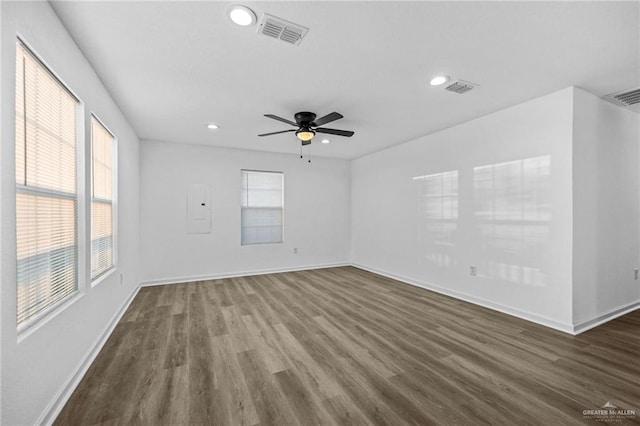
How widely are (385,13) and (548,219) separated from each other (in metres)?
2.87

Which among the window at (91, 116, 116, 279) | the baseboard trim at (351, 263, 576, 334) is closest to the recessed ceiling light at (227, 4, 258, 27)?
the window at (91, 116, 116, 279)

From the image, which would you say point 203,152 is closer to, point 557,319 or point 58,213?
point 58,213

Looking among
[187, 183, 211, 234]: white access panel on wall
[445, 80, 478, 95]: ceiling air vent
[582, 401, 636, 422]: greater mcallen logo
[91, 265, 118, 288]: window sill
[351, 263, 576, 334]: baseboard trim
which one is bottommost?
[582, 401, 636, 422]: greater mcallen logo

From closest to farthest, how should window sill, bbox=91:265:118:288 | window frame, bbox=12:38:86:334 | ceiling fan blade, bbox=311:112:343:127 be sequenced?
1. window frame, bbox=12:38:86:334
2. window sill, bbox=91:265:118:288
3. ceiling fan blade, bbox=311:112:343:127

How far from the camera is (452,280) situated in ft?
13.3

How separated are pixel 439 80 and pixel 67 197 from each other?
11.3 feet

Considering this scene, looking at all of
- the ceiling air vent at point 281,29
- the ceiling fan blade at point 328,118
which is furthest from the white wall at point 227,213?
the ceiling air vent at point 281,29

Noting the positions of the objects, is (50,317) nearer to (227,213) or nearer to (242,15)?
(242,15)

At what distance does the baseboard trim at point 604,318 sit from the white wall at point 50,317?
4.53 metres

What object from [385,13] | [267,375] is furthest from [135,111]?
[267,375]

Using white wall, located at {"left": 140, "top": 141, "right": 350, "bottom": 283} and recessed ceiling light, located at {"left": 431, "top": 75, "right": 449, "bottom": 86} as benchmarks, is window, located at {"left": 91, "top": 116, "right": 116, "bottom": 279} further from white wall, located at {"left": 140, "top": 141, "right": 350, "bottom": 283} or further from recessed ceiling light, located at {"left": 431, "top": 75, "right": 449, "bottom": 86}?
recessed ceiling light, located at {"left": 431, "top": 75, "right": 449, "bottom": 86}

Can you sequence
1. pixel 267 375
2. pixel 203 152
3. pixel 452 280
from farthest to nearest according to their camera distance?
pixel 203 152
pixel 452 280
pixel 267 375

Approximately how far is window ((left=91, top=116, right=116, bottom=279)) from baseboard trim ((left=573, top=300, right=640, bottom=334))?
200 inches

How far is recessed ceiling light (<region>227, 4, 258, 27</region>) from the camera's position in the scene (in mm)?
1695
